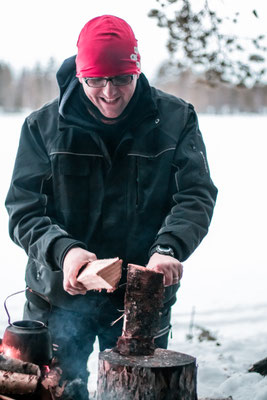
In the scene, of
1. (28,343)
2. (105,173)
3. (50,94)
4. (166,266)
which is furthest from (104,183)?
(50,94)

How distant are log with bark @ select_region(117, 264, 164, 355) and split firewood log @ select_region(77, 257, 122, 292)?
77 mm

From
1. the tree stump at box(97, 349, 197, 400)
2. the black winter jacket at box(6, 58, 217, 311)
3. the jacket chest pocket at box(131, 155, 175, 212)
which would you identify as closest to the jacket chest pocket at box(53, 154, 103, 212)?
the black winter jacket at box(6, 58, 217, 311)

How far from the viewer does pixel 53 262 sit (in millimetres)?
2547

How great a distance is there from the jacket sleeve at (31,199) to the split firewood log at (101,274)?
30cm

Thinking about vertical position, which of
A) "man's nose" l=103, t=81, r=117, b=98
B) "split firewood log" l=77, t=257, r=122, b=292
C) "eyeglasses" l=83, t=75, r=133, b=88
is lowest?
"split firewood log" l=77, t=257, r=122, b=292

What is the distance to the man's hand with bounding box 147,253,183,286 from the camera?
2.36 m

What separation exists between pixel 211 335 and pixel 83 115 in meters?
3.37

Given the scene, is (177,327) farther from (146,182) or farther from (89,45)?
(89,45)

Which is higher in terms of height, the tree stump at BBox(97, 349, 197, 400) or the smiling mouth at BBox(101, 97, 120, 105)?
the smiling mouth at BBox(101, 97, 120, 105)

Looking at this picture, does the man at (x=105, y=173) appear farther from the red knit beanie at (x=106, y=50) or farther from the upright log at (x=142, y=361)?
the upright log at (x=142, y=361)

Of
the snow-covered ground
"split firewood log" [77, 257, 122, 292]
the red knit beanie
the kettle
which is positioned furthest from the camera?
the snow-covered ground

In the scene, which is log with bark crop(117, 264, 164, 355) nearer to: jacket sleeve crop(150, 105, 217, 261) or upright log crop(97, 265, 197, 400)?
upright log crop(97, 265, 197, 400)

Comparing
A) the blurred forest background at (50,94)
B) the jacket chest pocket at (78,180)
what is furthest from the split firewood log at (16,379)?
the blurred forest background at (50,94)

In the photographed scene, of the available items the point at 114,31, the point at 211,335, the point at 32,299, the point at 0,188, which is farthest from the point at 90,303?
the point at 0,188
